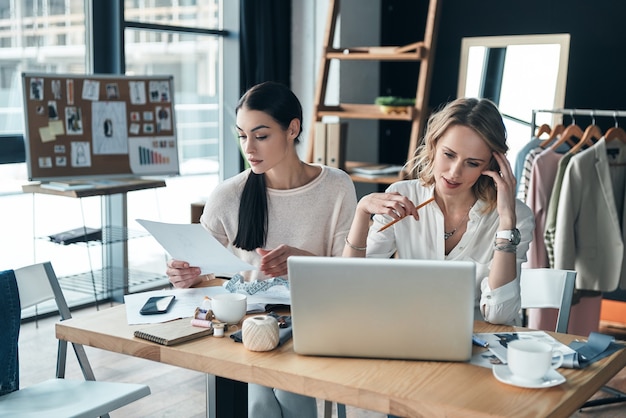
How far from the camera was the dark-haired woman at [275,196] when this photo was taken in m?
2.45

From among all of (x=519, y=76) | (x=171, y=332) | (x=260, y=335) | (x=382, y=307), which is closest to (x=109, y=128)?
(x=519, y=76)

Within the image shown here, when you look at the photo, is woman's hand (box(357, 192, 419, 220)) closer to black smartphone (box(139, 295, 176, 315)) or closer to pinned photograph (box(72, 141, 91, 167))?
black smartphone (box(139, 295, 176, 315))

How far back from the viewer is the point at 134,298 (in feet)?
6.86

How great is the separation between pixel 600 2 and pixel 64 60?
291 cm

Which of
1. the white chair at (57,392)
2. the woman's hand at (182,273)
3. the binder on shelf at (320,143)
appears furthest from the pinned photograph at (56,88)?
the woman's hand at (182,273)

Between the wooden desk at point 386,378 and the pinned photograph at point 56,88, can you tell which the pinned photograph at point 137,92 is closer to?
the pinned photograph at point 56,88

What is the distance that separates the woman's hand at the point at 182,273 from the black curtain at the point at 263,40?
3162 mm

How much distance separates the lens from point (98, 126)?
13.6 ft

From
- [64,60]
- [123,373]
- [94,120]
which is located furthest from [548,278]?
[64,60]

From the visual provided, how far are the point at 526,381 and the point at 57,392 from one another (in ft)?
4.02

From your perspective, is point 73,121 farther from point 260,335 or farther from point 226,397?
point 260,335

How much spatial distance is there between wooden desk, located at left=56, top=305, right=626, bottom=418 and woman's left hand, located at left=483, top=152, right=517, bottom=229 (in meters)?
0.39

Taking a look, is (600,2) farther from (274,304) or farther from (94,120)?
(274,304)

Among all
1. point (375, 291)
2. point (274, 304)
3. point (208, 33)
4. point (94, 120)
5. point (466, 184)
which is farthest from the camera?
point (208, 33)
